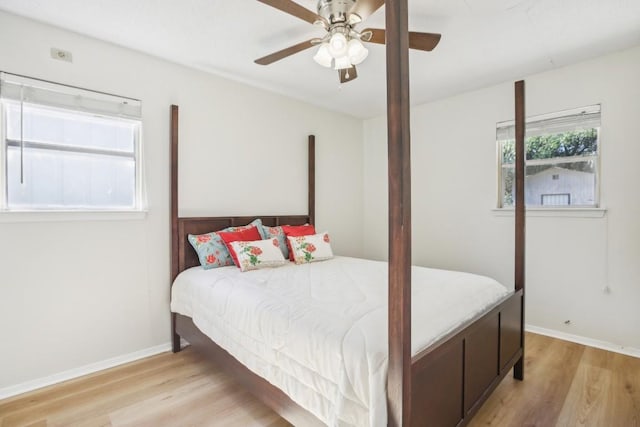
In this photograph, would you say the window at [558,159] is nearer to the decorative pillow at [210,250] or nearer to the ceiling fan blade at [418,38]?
the ceiling fan blade at [418,38]

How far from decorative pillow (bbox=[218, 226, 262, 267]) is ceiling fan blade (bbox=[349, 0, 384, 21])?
197 centimetres

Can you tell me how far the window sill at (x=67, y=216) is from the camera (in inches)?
83.7

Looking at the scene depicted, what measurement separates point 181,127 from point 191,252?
1153 millimetres

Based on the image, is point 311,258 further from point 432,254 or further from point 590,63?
point 590,63

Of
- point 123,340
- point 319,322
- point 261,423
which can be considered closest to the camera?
Result: point 319,322

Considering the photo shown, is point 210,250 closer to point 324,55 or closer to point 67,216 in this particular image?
point 67,216

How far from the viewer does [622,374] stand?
2.32 meters

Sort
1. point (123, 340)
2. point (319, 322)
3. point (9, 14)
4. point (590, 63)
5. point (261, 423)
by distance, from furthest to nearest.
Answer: point (590, 63), point (123, 340), point (9, 14), point (261, 423), point (319, 322)

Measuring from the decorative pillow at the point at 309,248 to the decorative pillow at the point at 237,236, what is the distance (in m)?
0.36

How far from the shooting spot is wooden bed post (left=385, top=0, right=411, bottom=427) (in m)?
1.10

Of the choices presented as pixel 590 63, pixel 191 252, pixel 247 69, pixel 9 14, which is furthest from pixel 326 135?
pixel 9 14

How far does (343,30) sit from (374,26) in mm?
544

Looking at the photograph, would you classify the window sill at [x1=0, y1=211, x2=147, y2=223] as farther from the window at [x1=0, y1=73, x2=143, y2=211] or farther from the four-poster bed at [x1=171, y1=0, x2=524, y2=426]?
the four-poster bed at [x1=171, y1=0, x2=524, y2=426]

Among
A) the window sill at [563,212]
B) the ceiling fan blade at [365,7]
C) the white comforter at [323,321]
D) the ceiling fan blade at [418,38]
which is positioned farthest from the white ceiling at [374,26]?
the white comforter at [323,321]
